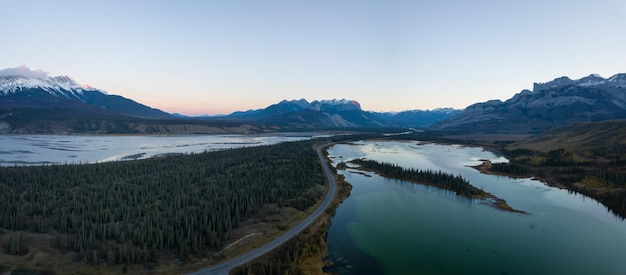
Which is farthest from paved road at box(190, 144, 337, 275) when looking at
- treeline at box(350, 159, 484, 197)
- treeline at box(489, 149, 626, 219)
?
treeline at box(489, 149, 626, 219)

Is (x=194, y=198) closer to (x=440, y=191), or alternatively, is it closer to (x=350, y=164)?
(x=440, y=191)

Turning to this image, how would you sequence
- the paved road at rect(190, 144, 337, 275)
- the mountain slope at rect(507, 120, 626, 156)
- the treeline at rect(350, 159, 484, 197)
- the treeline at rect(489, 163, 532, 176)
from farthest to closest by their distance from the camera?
the mountain slope at rect(507, 120, 626, 156) → the treeline at rect(489, 163, 532, 176) → the treeline at rect(350, 159, 484, 197) → the paved road at rect(190, 144, 337, 275)

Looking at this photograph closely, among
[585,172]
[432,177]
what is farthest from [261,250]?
[585,172]

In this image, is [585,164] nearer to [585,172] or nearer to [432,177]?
[585,172]

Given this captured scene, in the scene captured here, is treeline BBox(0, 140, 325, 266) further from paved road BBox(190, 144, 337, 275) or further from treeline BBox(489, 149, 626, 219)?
treeline BBox(489, 149, 626, 219)

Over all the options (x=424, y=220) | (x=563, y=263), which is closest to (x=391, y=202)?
(x=424, y=220)

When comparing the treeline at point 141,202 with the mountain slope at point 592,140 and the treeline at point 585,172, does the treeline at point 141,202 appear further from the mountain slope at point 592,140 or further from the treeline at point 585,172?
the mountain slope at point 592,140

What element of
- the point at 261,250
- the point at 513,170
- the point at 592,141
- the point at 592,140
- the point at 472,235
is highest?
the point at 592,140
